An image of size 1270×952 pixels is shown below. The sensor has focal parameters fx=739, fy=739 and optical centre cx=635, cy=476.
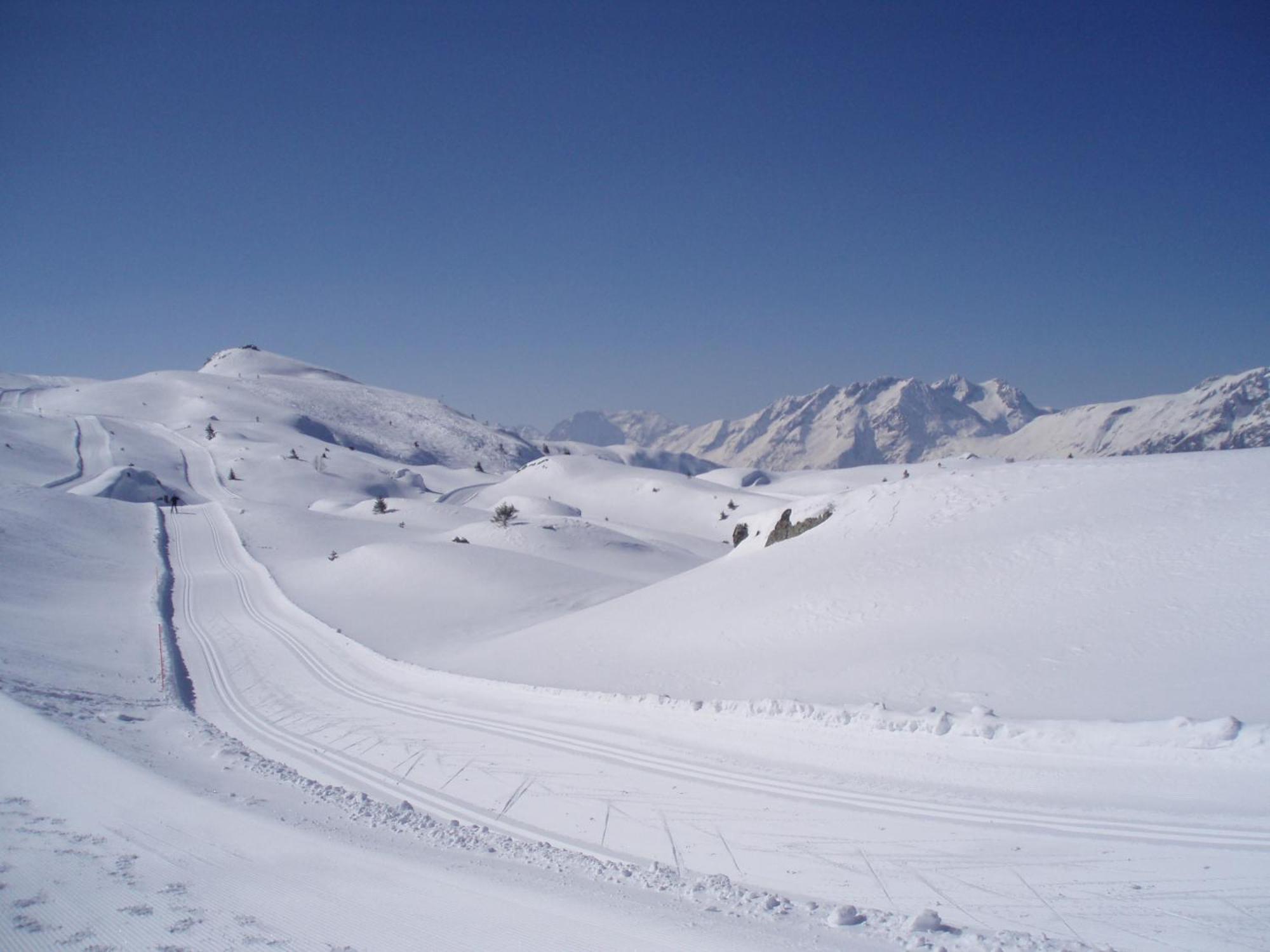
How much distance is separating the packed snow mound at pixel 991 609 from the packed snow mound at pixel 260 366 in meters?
171

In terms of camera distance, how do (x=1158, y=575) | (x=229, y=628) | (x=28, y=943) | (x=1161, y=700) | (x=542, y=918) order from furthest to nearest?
(x=229, y=628)
(x=1158, y=575)
(x=1161, y=700)
(x=542, y=918)
(x=28, y=943)

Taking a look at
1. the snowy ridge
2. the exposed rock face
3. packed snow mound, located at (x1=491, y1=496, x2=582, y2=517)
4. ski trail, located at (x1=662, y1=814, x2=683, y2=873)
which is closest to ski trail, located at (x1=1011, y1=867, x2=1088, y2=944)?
the snowy ridge

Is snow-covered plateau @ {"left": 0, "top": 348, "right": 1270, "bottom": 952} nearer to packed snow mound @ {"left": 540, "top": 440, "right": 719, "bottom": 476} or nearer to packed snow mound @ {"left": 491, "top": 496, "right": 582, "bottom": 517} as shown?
packed snow mound @ {"left": 491, "top": 496, "right": 582, "bottom": 517}

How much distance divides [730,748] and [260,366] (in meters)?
Result: 197

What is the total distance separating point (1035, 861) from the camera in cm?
634

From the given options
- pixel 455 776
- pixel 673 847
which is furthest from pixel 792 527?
pixel 673 847

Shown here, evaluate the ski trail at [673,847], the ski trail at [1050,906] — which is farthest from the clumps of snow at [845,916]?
the ski trail at [673,847]

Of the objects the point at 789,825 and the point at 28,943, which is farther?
the point at 789,825

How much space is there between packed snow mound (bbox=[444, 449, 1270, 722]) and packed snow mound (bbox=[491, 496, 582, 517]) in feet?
132

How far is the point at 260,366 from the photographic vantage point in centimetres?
18062

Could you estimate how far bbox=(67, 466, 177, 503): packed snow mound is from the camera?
55938mm

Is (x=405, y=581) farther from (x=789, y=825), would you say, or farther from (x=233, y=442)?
(x=233, y=442)

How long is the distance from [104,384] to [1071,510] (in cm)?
15954

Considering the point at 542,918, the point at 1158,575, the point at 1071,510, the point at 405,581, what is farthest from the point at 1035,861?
the point at 405,581
